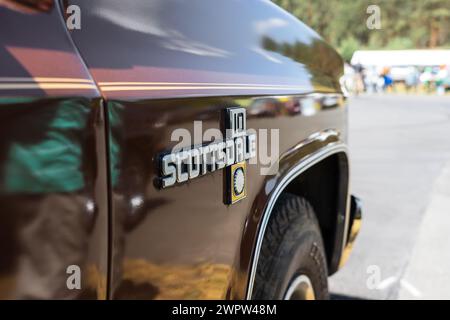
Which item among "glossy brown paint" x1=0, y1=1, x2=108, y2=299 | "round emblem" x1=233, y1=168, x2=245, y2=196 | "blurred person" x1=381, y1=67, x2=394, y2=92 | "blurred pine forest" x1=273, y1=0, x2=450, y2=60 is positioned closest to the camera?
"glossy brown paint" x1=0, y1=1, x2=108, y2=299

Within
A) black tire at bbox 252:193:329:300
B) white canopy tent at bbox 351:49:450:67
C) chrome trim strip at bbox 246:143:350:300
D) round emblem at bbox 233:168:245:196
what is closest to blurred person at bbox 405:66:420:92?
white canopy tent at bbox 351:49:450:67

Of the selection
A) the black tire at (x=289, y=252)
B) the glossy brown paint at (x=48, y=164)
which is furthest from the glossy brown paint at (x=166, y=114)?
the black tire at (x=289, y=252)

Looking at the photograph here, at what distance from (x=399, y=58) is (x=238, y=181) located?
111 ft

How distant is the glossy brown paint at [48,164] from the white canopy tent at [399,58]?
31.7 m

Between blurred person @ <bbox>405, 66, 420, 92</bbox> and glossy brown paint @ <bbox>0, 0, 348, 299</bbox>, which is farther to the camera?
blurred person @ <bbox>405, 66, 420, 92</bbox>

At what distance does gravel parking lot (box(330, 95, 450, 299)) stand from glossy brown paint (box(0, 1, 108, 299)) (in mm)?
2263

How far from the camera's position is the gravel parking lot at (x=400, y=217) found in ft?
11.6

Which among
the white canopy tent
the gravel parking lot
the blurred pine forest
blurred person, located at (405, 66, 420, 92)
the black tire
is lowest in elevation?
the gravel parking lot

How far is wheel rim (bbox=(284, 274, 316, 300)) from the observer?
1.93m

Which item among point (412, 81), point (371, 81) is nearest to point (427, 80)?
Answer: point (412, 81)

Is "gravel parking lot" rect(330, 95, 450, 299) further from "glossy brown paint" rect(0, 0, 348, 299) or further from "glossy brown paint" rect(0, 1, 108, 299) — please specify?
"glossy brown paint" rect(0, 1, 108, 299)

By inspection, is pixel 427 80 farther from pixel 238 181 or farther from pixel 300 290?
pixel 238 181

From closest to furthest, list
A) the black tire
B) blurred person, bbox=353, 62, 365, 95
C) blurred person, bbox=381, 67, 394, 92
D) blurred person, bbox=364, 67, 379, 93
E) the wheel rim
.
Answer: the black tire
the wheel rim
blurred person, bbox=353, 62, 365, 95
blurred person, bbox=364, 67, 379, 93
blurred person, bbox=381, 67, 394, 92

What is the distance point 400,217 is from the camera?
514cm
